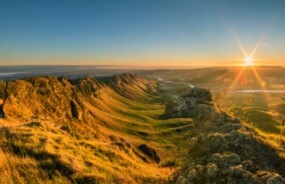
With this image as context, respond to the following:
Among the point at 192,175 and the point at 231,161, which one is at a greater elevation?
the point at 231,161

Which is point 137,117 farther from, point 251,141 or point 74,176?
point 74,176

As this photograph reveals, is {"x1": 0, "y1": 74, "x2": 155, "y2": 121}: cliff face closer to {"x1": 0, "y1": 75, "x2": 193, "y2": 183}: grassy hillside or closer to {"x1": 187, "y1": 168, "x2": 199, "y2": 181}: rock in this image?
{"x1": 0, "y1": 75, "x2": 193, "y2": 183}: grassy hillside

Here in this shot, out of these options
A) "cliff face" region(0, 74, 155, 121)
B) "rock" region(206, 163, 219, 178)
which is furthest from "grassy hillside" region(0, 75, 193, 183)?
"rock" region(206, 163, 219, 178)

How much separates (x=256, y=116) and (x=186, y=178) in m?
76.1

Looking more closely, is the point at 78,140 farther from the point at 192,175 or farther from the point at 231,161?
the point at 231,161

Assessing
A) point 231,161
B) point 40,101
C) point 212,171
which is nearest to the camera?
point 212,171

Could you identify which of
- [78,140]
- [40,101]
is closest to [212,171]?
[78,140]

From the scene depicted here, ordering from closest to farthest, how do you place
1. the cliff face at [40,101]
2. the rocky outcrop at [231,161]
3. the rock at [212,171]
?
the rocky outcrop at [231,161]
the rock at [212,171]
the cliff face at [40,101]

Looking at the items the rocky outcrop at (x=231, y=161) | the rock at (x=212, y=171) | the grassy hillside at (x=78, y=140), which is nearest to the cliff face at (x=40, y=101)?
the grassy hillside at (x=78, y=140)

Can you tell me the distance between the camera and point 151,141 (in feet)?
186

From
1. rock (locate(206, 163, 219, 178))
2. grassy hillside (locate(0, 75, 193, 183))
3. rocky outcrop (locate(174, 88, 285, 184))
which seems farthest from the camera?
grassy hillside (locate(0, 75, 193, 183))

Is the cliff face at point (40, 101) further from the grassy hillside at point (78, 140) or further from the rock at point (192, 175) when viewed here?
the rock at point (192, 175)

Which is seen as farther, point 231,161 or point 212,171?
point 231,161

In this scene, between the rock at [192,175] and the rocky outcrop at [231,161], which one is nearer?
the rocky outcrop at [231,161]
